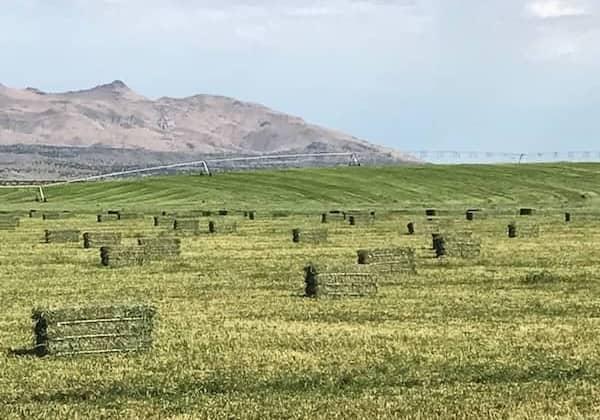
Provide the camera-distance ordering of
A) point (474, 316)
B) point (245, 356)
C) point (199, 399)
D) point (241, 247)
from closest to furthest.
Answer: point (199, 399) → point (245, 356) → point (474, 316) → point (241, 247)

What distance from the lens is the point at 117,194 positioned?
369 feet

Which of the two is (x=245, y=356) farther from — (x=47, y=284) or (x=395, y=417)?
(x=47, y=284)

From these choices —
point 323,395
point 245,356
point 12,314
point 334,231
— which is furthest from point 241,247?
point 323,395

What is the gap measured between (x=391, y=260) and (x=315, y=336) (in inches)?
441

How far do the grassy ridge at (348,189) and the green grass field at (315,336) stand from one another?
185ft

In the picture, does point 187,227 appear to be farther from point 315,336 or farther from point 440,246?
point 315,336

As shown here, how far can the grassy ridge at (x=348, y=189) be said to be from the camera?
104125mm

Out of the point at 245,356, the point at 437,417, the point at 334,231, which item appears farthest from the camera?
the point at 334,231

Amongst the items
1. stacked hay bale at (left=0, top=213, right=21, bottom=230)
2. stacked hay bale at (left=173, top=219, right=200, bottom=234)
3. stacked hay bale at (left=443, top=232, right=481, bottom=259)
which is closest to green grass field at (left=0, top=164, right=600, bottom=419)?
stacked hay bale at (left=443, top=232, right=481, bottom=259)

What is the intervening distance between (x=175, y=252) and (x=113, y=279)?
254 inches

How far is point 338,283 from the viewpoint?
2703 cm

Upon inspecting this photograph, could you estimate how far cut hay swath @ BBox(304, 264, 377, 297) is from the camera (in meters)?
26.8

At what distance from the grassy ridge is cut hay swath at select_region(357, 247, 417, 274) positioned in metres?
65.5

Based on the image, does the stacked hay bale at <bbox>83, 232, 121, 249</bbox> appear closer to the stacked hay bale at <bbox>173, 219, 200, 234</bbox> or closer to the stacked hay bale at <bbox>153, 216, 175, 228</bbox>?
the stacked hay bale at <bbox>173, 219, 200, 234</bbox>
